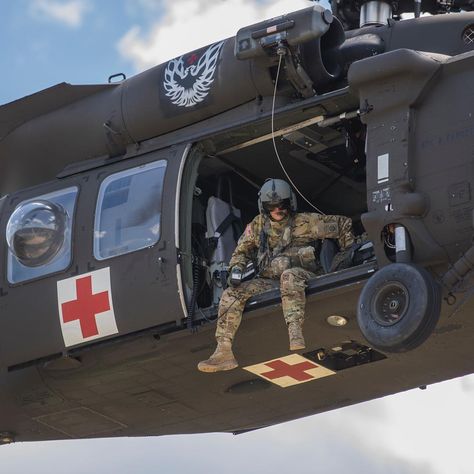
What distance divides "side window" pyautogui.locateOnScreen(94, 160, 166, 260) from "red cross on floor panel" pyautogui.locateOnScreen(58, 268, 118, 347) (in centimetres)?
24

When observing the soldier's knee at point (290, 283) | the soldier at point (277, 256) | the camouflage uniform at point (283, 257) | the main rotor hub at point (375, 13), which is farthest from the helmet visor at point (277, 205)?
the main rotor hub at point (375, 13)

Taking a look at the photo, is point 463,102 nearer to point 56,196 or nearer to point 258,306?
point 258,306

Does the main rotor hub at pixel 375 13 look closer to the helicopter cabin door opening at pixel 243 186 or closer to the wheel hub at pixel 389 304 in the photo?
the helicopter cabin door opening at pixel 243 186

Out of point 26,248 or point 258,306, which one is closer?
point 258,306

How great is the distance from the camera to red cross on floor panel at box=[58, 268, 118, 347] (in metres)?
13.0

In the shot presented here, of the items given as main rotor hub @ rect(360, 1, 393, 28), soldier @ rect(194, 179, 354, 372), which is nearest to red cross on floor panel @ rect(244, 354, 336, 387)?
soldier @ rect(194, 179, 354, 372)

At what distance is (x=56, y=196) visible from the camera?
13797mm

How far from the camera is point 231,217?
1359 cm

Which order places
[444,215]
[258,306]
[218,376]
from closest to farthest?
[444,215] → [258,306] → [218,376]

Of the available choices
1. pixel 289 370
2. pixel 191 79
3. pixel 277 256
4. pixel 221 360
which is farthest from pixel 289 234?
pixel 191 79

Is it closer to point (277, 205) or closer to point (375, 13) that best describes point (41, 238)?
point (277, 205)

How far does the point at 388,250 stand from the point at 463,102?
1.29 meters

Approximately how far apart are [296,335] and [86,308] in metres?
2.25

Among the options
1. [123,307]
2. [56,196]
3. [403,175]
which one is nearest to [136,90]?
[56,196]
